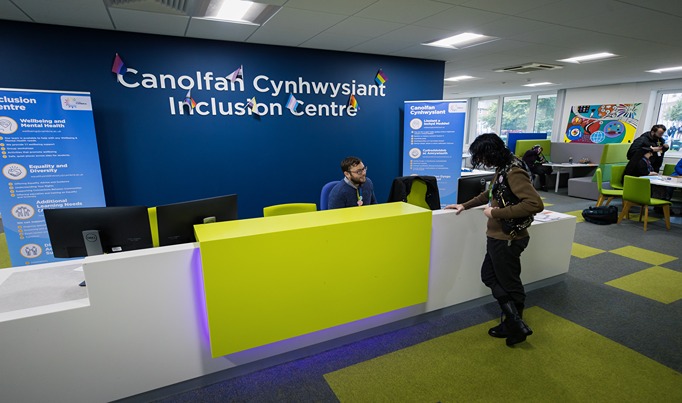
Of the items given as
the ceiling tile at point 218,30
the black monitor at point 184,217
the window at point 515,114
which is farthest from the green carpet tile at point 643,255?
the window at point 515,114

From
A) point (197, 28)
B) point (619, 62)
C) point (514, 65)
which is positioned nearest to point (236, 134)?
point (197, 28)

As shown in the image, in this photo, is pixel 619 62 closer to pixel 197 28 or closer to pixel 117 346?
pixel 197 28

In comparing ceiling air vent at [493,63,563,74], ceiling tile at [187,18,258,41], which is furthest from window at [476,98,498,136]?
ceiling tile at [187,18,258,41]

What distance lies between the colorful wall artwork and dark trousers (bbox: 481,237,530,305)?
9684 mm

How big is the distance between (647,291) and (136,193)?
549 cm

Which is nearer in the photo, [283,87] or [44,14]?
[44,14]

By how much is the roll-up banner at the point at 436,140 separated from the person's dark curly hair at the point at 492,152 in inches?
118

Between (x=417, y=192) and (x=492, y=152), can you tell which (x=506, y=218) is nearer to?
(x=492, y=152)

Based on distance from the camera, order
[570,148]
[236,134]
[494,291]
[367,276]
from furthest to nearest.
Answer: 1. [570,148]
2. [236,134]
3. [494,291]
4. [367,276]

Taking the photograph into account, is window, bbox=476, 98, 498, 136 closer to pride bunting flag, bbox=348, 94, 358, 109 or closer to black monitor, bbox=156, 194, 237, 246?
pride bunting flag, bbox=348, 94, 358, 109

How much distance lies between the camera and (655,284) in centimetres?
357

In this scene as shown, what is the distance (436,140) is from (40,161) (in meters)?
4.81

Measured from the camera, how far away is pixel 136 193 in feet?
13.3

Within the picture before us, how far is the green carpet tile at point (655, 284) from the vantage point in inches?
131
